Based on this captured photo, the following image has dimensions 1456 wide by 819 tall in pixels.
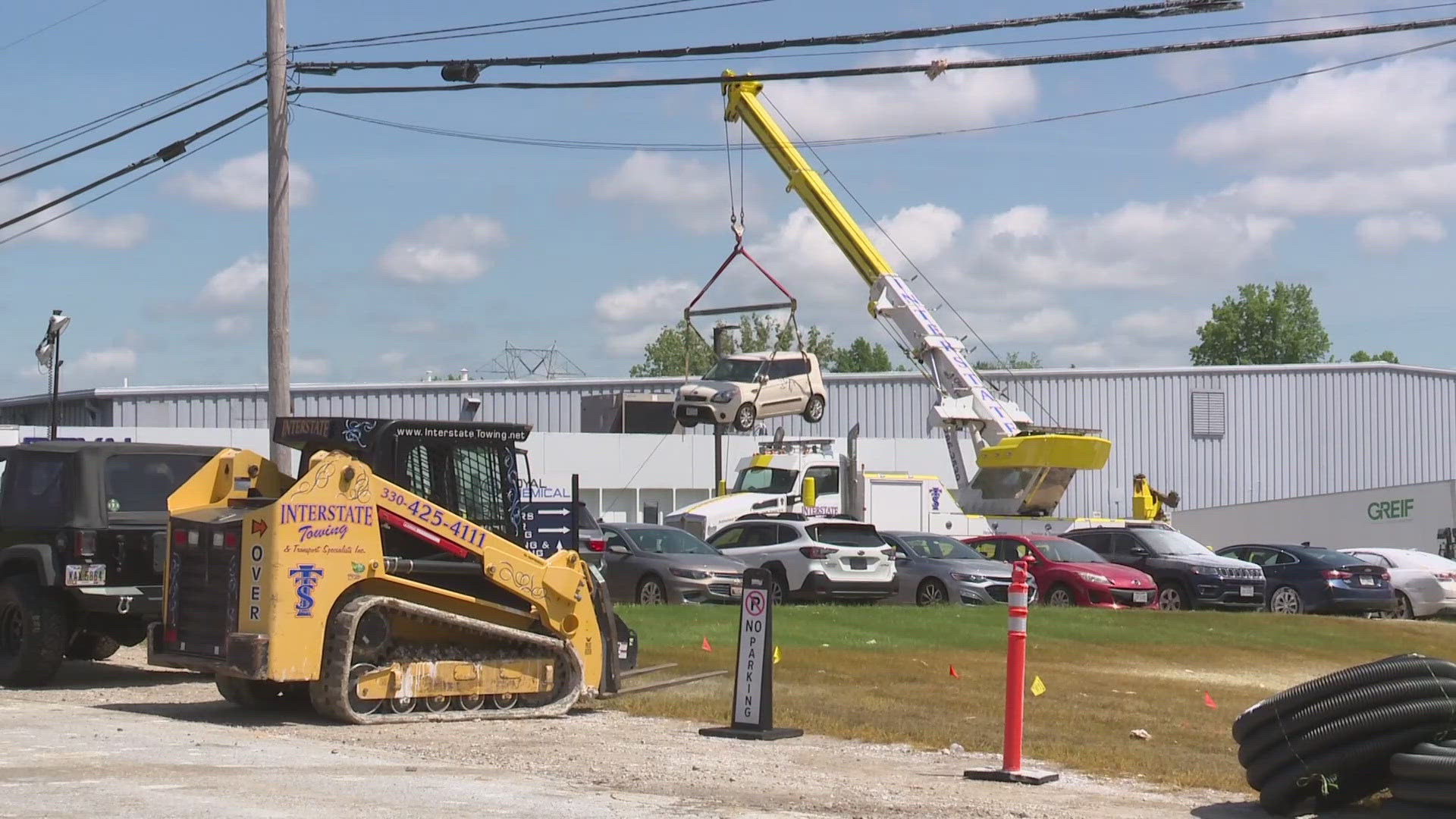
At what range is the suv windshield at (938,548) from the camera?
27328 millimetres

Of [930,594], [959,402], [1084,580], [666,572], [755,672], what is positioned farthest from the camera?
[959,402]

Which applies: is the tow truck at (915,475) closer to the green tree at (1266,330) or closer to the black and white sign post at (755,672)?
the black and white sign post at (755,672)

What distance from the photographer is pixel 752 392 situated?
37.7m

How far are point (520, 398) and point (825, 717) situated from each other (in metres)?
44.0

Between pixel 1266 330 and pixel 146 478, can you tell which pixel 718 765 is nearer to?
pixel 146 478

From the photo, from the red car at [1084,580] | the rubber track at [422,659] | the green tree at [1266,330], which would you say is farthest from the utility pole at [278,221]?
the green tree at [1266,330]

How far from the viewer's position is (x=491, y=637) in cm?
1249

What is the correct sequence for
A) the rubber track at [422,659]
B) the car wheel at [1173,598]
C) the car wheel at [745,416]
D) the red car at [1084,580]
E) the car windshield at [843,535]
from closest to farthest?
the rubber track at [422,659] → the car windshield at [843,535] → the red car at [1084,580] → the car wheel at [1173,598] → the car wheel at [745,416]

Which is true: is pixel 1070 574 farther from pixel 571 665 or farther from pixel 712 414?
pixel 571 665

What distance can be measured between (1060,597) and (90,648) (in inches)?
620

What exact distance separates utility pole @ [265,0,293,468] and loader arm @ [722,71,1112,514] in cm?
1538

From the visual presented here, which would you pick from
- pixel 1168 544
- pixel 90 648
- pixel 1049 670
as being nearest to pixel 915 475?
pixel 1168 544

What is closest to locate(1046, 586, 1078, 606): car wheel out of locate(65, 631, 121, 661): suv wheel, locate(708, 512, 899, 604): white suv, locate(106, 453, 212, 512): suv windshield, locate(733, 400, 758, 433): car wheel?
locate(708, 512, 899, 604): white suv

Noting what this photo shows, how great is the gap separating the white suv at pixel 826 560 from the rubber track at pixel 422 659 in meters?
13.0
